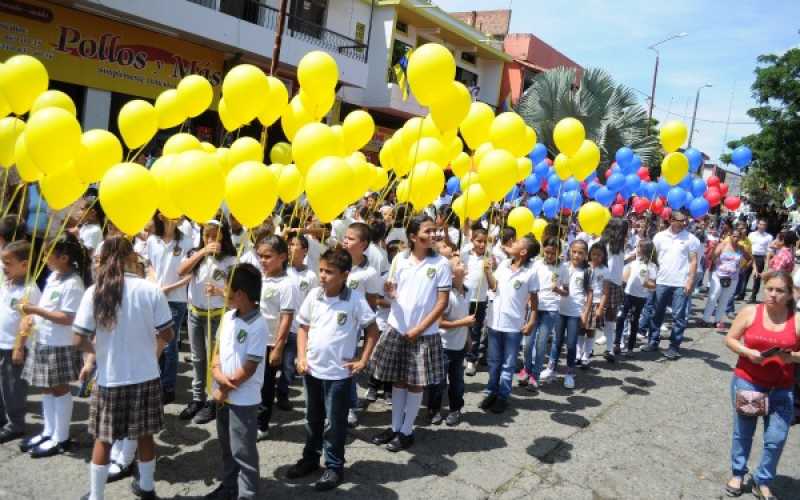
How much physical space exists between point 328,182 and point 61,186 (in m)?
2.00

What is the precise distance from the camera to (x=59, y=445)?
360 centimetres

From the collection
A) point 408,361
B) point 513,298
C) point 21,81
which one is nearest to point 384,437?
point 408,361

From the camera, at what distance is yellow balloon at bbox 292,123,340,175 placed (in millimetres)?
4023

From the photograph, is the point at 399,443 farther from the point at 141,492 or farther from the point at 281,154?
the point at 281,154

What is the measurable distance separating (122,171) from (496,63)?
944 inches

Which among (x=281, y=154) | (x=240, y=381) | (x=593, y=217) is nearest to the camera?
(x=240, y=381)

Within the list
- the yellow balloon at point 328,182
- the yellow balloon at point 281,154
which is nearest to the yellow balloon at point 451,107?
the yellow balloon at point 328,182

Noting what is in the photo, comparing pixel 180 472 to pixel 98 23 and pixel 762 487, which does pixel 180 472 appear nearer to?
pixel 762 487

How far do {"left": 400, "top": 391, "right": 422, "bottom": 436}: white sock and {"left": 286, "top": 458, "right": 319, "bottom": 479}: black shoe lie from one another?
0.75 meters

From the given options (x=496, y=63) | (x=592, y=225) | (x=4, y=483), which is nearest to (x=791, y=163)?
(x=496, y=63)

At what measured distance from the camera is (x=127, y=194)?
10.2ft

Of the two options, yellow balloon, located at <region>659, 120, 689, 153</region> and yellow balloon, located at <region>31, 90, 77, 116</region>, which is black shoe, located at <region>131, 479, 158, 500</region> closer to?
yellow balloon, located at <region>31, 90, 77, 116</region>

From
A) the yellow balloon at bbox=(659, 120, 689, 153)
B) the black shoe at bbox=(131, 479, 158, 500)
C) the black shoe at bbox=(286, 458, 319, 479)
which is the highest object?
the yellow balloon at bbox=(659, 120, 689, 153)

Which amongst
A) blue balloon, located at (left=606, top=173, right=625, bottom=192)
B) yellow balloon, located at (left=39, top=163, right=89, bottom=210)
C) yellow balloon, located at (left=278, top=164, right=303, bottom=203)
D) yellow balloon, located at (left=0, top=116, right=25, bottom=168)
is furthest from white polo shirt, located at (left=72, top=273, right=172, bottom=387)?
blue balloon, located at (left=606, top=173, right=625, bottom=192)
